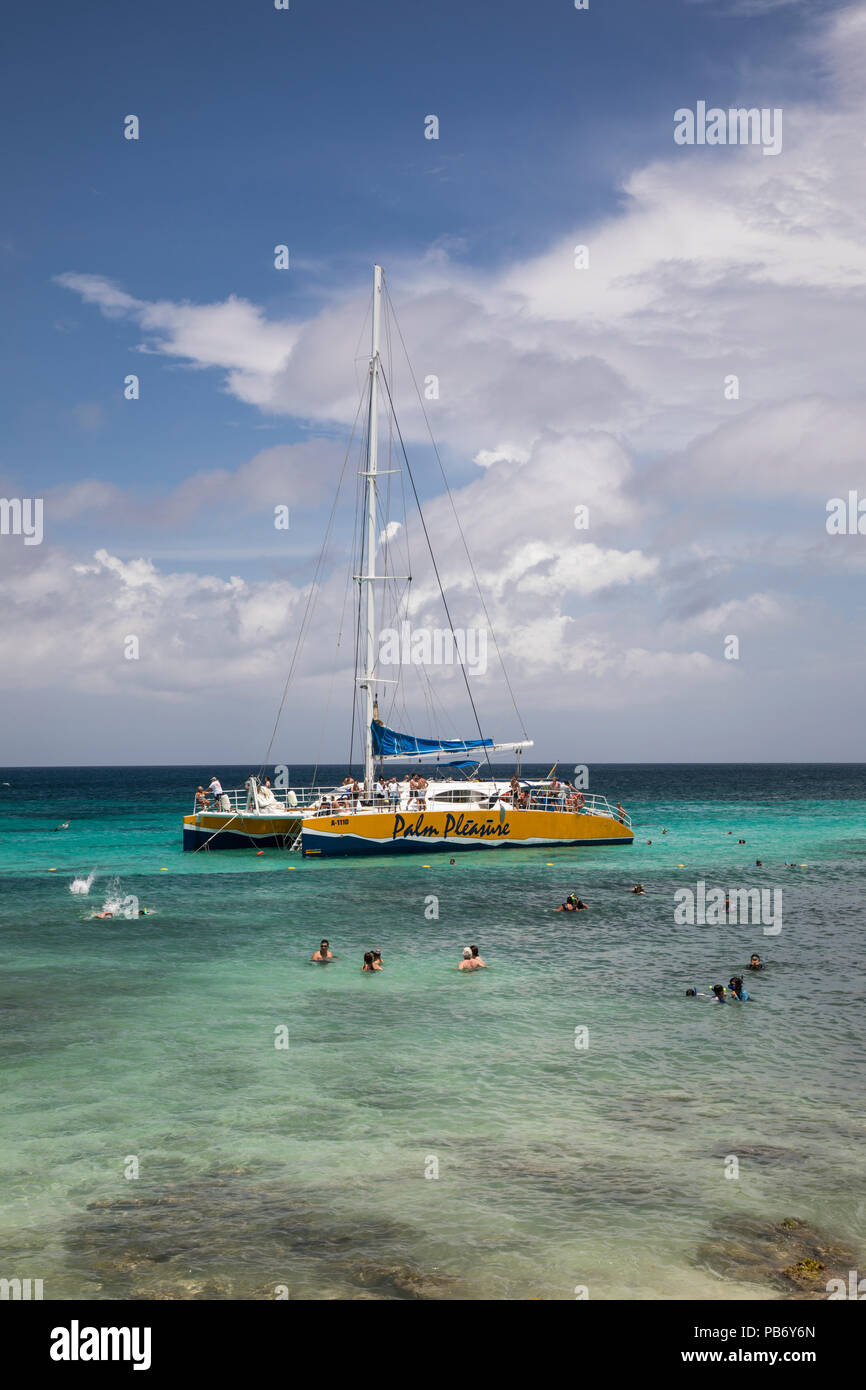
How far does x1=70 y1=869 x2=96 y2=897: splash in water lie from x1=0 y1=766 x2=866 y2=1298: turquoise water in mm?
5251

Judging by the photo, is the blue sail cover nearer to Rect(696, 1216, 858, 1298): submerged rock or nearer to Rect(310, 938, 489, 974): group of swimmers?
Rect(310, 938, 489, 974): group of swimmers

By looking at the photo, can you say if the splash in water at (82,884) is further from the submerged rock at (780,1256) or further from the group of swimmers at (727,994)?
the submerged rock at (780,1256)

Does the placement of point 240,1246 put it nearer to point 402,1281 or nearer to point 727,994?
point 402,1281

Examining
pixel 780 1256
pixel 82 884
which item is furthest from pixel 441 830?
pixel 780 1256

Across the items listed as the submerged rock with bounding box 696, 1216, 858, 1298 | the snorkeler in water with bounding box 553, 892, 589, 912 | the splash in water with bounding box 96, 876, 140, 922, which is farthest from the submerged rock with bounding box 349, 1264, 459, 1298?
the splash in water with bounding box 96, 876, 140, 922

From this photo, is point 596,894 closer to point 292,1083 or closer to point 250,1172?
point 292,1083

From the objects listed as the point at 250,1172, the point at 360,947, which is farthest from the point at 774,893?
the point at 250,1172

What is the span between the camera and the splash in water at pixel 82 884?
37.0m

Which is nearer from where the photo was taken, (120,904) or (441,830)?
(120,904)

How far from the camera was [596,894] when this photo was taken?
3575cm

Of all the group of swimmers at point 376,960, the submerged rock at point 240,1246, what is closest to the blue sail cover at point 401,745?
the group of swimmers at point 376,960

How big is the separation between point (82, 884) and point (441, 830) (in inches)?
651

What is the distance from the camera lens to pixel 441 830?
4584cm
